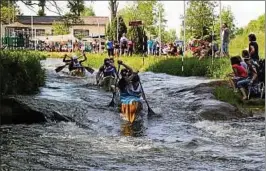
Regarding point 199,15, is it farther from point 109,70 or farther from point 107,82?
point 109,70

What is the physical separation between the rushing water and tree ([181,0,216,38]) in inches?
1021

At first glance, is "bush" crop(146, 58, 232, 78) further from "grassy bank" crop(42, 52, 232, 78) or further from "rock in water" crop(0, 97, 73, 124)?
"rock in water" crop(0, 97, 73, 124)

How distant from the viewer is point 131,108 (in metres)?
13.7

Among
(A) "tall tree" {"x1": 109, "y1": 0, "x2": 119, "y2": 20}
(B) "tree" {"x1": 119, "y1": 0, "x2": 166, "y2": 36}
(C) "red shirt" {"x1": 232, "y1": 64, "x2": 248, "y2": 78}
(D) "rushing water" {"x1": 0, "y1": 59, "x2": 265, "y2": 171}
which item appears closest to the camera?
(D) "rushing water" {"x1": 0, "y1": 59, "x2": 265, "y2": 171}

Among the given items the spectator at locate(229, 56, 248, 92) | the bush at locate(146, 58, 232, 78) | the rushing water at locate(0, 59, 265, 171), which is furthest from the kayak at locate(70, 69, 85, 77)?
the spectator at locate(229, 56, 248, 92)

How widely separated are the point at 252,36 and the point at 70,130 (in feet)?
23.8

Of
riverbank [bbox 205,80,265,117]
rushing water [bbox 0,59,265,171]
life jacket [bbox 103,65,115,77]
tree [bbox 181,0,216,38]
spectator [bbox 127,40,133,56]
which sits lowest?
rushing water [bbox 0,59,265,171]

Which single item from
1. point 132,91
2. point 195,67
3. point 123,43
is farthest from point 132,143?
point 123,43

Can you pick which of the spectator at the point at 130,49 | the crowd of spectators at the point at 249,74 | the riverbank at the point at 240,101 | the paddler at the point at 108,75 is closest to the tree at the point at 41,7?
the crowd of spectators at the point at 249,74

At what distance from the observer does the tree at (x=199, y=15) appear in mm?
41312

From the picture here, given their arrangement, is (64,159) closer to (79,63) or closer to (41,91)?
(41,91)

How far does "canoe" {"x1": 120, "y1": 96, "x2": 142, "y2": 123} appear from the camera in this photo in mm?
13727

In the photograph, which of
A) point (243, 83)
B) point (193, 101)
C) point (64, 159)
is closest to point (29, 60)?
point (193, 101)

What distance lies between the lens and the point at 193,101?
16453mm
